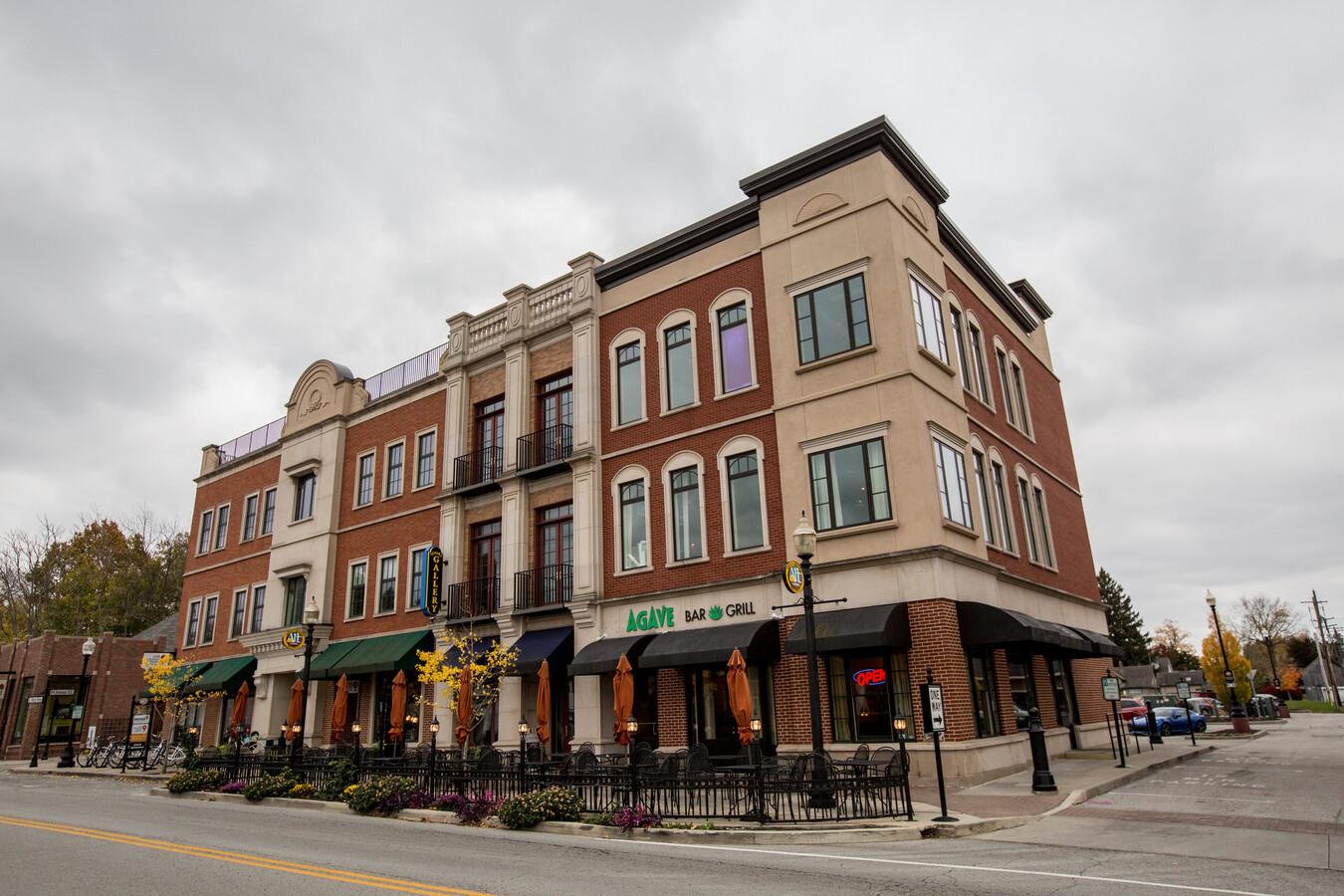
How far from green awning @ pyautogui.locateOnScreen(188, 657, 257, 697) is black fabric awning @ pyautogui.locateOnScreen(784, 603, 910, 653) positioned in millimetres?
23732

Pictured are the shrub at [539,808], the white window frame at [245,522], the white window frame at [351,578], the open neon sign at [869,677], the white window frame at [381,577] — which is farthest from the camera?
the white window frame at [245,522]

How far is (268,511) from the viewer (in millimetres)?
35062

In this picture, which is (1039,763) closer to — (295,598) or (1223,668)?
(295,598)

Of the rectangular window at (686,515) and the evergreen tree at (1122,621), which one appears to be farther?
the evergreen tree at (1122,621)

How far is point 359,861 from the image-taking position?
10289 millimetres

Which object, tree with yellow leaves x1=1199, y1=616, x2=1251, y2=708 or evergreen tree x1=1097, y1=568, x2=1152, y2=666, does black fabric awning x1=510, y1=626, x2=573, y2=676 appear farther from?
evergreen tree x1=1097, y1=568, x2=1152, y2=666

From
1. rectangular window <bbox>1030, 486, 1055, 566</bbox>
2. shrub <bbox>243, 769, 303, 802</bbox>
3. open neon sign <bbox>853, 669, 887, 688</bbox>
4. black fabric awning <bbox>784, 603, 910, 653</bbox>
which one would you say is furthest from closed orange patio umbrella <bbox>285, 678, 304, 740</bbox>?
rectangular window <bbox>1030, 486, 1055, 566</bbox>

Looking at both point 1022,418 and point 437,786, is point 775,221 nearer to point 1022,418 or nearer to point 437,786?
point 1022,418

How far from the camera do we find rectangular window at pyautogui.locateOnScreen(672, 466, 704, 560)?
21016mm

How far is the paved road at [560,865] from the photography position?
8258mm

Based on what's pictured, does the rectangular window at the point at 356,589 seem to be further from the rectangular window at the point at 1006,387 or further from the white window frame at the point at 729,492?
the rectangular window at the point at 1006,387

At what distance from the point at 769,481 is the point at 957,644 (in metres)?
5.38

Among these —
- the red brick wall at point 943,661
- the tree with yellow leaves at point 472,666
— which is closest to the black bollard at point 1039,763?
the red brick wall at point 943,661

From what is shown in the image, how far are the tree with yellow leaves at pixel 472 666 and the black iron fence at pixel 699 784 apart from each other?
5.44 metres
